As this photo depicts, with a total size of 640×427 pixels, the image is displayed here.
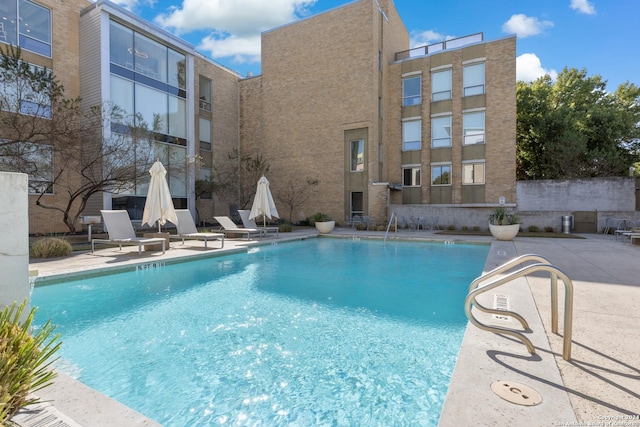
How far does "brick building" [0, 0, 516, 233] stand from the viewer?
18.7 metres

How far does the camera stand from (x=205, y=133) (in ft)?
73.7

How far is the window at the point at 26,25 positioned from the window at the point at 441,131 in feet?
69.0

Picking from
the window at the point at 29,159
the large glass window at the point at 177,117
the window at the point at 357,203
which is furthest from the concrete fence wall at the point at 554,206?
the window at the point at 29,159

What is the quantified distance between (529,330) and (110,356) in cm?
460

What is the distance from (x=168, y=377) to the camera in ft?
10.9

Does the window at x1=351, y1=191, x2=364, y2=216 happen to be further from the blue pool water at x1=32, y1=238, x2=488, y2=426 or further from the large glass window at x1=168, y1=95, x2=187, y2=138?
the blue pool water at x1=32, y1=238, x2=488, y2=426

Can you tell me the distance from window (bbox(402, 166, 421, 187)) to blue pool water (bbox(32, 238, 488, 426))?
1499 cm

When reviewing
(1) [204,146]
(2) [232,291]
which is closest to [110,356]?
(2) [232,291]

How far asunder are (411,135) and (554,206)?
933 cm

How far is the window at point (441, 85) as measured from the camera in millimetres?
21312

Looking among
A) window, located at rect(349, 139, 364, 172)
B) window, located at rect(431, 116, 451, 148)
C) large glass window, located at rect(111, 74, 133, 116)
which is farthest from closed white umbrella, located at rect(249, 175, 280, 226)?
window, located at rect(431, 116, 451, 148)

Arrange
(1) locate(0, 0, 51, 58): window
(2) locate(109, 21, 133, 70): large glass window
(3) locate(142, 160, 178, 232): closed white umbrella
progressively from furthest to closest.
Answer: (2) locate(109, 21, 133, 70): large glass window → (1) locate(0, 0, 51, 58): window → (3) locate(142, 160, 178, 232): closed white umbrella

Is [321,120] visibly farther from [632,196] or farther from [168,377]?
[168,377]

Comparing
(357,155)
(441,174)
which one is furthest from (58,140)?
(441,174)
